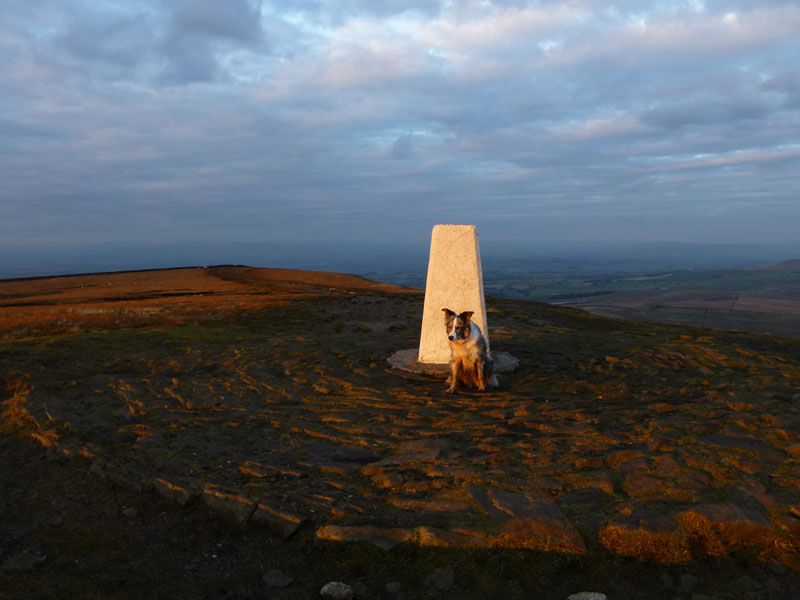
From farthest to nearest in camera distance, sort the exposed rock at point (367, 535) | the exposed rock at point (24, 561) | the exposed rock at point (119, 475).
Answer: the exposed rock at point (119, 475) → the exposed rock at point (367, 535) → the exposed rock at point (24, 561)

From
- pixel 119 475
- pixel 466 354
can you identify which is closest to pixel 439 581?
pixel 119 475

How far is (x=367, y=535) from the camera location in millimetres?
4117

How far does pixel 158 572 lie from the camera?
375cm

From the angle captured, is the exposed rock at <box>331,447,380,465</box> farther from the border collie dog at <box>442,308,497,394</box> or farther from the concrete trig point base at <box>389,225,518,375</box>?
the concrete trig point base at <box>389,225,518,375</box>

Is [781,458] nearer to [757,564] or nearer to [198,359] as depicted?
[757,564]

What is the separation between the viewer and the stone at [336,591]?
3.48 metres

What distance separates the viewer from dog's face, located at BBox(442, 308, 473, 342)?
9312 mm

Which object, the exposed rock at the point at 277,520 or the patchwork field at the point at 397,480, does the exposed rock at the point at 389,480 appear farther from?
the exposed rock at the point at 277,520

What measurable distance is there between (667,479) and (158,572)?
5.00 metres

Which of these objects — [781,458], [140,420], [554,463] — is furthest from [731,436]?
[140,420]

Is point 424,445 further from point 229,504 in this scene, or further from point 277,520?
point 229,504

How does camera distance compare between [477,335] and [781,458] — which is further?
[477,335]

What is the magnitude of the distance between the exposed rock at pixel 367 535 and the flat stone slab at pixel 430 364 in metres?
6.69

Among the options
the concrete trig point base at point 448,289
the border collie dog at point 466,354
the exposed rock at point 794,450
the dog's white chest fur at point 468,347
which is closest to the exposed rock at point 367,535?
the exposed rock at point 794,450
